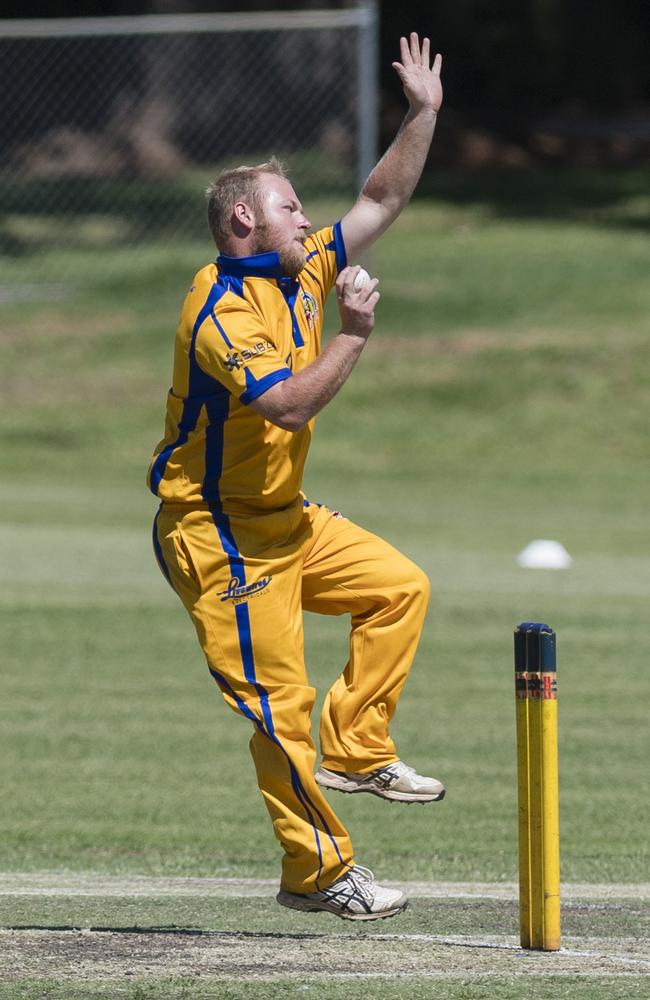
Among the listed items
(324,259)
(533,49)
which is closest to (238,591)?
(324,259)

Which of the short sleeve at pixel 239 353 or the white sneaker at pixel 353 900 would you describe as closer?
the short sleeve at pixel 239 353

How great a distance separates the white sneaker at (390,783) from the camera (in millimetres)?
6375

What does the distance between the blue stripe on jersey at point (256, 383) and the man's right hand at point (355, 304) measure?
0.85 feet

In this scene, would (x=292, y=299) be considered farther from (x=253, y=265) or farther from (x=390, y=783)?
(x=390, y=783)

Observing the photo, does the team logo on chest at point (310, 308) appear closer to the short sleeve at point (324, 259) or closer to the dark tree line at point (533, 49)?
the short sleeve at point (324, 259)

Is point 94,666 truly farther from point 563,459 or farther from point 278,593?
point 563,459

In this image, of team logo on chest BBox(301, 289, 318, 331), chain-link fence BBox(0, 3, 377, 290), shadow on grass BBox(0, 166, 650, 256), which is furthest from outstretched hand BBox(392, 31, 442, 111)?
shadow on grass BBox(0, 166, 650, 256)

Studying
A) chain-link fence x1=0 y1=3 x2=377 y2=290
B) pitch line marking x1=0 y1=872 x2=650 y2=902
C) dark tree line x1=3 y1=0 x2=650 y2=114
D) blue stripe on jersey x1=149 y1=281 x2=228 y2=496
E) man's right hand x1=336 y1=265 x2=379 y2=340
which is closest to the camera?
man's right hand x1=336 y1=265 x2=379 y2=340

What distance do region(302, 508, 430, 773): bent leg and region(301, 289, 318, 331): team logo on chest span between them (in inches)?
24.3

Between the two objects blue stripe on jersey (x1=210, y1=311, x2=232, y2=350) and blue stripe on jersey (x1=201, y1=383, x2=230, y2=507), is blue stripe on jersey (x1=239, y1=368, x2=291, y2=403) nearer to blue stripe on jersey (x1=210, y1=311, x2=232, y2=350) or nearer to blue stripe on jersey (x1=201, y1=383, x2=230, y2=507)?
blue stripe on jersey (x1=210, y1=311, x2=232, y2=350)

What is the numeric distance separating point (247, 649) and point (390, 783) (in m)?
0.72

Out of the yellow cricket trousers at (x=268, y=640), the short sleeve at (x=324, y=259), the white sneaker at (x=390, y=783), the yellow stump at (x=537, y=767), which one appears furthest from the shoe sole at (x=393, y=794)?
the short sleeve at (x=324, y=259)

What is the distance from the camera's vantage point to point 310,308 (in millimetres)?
6316

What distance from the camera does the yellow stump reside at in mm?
5660
